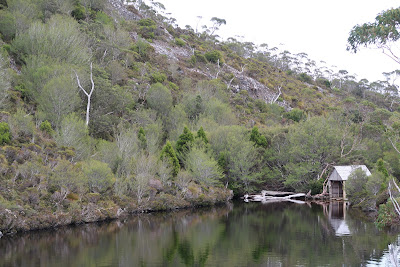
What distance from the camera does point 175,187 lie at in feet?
126

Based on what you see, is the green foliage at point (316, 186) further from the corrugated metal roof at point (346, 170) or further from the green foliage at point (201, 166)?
A: the green foliage at point (201, 166)

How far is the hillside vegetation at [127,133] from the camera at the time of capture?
2922 cm

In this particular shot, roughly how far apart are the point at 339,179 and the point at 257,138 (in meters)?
12.6

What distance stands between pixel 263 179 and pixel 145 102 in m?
23.7

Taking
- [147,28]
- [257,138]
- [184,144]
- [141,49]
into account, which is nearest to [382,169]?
[257,138]

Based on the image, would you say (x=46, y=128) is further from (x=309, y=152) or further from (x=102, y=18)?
(x=102, y=18)

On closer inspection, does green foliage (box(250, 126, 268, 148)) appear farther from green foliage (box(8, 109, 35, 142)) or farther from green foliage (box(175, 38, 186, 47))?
green foliage (box(175, 38, 186, 47))

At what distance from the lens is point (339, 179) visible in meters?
44.8

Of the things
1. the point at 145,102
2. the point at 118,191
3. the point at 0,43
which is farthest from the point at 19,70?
the point at 118,191

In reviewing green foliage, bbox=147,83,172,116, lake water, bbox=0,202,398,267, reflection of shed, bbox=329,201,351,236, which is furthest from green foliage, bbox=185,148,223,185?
green foliage, bbox=147,83,172,116

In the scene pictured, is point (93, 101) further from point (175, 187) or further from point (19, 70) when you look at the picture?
point (175, 187)

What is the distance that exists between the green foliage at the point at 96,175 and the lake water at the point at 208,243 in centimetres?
358

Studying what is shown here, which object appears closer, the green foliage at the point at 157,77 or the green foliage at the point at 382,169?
the green foliage at the point at 382,169

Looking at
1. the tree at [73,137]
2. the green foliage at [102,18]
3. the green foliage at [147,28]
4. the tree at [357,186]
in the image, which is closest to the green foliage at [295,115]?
the tree at [357,186]
